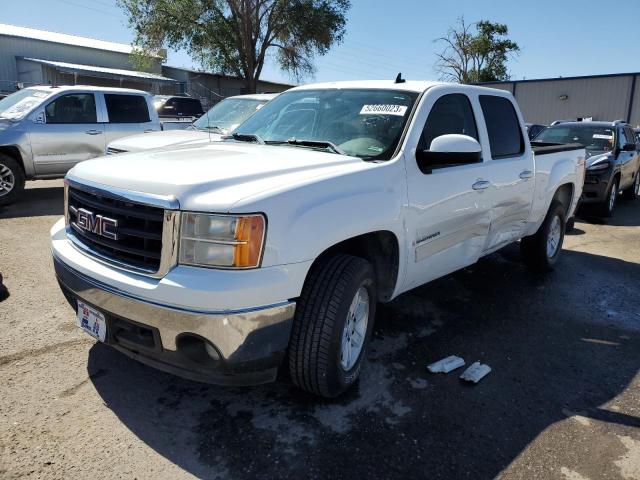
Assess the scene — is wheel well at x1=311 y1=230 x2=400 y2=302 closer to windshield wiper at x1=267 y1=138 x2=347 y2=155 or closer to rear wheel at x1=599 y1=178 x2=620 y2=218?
windshield wiper at x1=267 y1=138 x2=347 y2=155

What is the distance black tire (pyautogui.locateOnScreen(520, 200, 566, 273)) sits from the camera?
18.4 ft

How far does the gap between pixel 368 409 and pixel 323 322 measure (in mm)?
691

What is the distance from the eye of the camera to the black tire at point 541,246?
221 inches

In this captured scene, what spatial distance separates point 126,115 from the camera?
31.3 ft

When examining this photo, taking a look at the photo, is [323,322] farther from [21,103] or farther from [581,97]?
[581,97]

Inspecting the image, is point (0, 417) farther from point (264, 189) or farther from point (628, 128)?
point (628, 128)

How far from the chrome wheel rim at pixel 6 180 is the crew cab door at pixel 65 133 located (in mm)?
460

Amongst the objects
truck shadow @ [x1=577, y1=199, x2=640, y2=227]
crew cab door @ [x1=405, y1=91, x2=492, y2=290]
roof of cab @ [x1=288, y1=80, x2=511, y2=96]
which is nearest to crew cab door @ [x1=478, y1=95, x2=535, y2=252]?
crew cab door @ [x1=405, y1=91, x2=492, y2=290]

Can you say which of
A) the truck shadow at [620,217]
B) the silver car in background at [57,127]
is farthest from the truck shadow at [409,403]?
the silver car in background at [57,127]

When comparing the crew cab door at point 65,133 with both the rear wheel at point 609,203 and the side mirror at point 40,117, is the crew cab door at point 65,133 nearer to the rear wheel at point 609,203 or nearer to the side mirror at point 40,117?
the side mirror at point 40,117

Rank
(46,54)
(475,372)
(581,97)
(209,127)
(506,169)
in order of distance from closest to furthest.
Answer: (475,372), (506,169), (209,127), (581,97), (46,54)

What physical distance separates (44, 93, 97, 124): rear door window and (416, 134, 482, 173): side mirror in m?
7.45

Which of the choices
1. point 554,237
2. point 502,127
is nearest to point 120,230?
point 502,127

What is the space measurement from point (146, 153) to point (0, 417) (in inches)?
68.8
